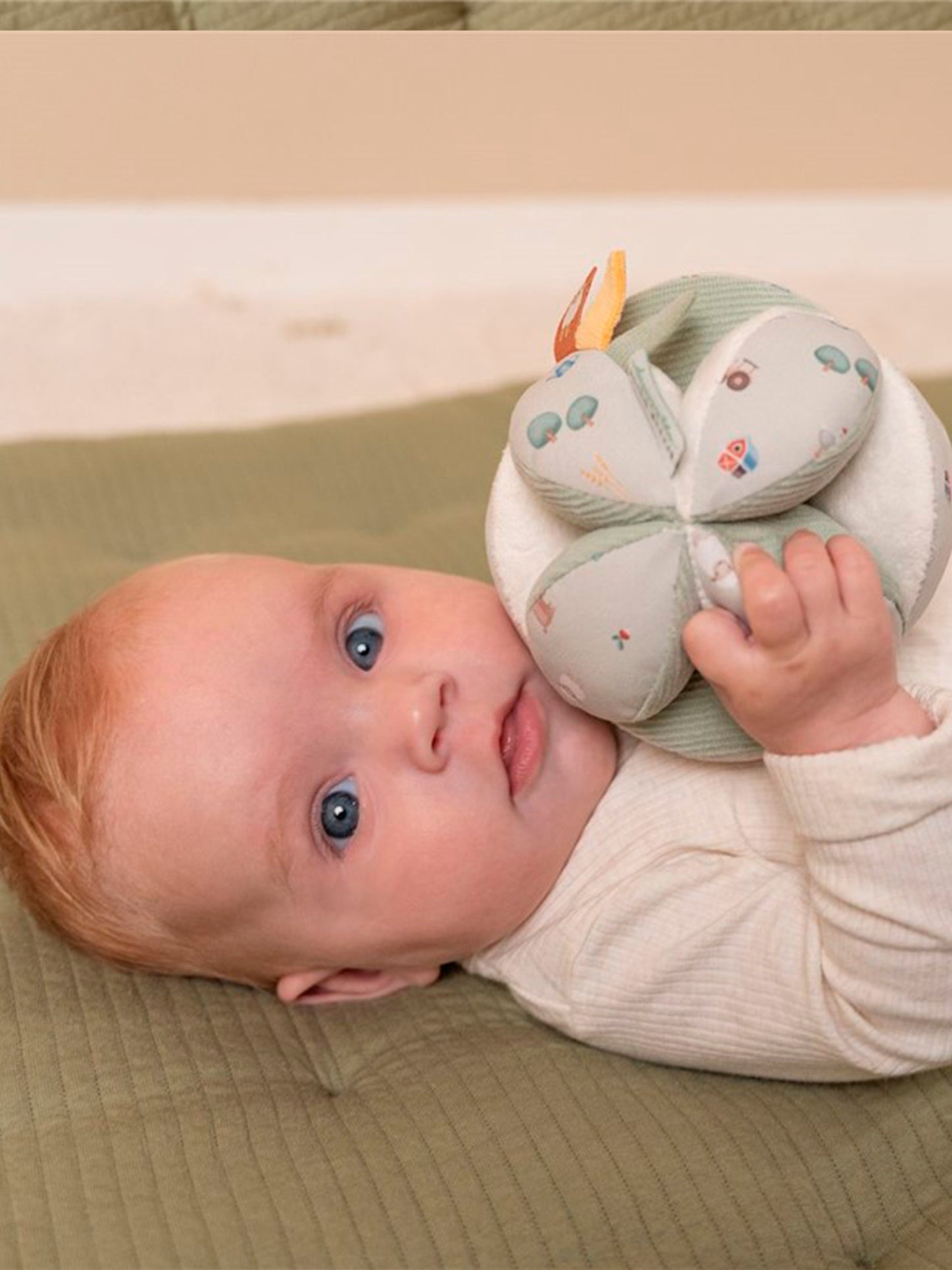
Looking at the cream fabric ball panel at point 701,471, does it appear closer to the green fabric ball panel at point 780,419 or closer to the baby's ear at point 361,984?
the green fabric ball panel at point 780,419

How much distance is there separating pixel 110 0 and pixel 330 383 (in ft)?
3.33

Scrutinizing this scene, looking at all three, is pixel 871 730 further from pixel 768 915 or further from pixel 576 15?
pixel 576 15

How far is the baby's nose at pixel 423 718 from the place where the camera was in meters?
0.94

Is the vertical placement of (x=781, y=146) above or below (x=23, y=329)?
above

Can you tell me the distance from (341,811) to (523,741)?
0.12 m

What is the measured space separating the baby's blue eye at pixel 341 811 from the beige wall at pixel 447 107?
398mm

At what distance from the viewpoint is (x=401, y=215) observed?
1.99 meters

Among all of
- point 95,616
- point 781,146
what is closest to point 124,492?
point 95,616

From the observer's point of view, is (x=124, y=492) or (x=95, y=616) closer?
(x=95, y=616)

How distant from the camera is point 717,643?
2.60ft

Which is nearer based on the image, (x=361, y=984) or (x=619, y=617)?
(x=619, y=617)

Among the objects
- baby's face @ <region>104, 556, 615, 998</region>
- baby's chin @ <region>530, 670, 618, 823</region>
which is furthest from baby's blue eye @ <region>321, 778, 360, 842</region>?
baby's chin @ <region>530, 670, 618, 823</region>

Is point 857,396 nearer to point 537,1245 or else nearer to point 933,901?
point 933,901

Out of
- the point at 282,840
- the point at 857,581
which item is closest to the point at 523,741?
the point at 282,840
